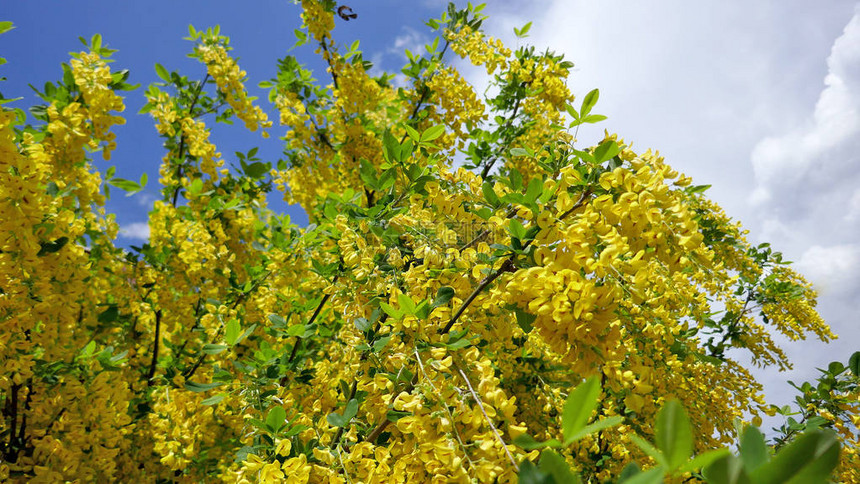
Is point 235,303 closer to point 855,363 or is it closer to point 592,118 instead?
point 592,118

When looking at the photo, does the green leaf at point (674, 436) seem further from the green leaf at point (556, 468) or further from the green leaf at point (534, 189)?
the green leaf at point (534, 189)

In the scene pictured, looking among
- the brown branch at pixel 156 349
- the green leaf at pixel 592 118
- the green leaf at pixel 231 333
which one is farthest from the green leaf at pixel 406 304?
the brown branch at pixel 156 349

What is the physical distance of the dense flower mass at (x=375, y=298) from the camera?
1228 millimetres

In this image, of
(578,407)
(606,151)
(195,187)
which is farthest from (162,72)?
(578,407)

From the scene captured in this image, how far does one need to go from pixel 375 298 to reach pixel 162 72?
3.98 meters

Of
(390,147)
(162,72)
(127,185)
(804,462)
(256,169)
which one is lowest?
(804,462)

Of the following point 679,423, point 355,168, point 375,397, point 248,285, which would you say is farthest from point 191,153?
point 679,423

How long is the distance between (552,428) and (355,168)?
301 cm

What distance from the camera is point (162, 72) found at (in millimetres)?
4309

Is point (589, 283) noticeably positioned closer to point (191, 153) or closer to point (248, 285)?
point (248, 285)

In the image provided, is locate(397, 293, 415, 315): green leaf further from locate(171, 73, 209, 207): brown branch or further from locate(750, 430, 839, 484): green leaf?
locate(171, 73, 209, 207): brown branch

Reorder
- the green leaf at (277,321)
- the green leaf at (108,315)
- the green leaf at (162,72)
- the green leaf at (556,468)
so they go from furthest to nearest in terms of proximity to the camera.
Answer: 1. the green leaf at (162,72)
2. the green leaf at (108,315)
3. the green leaf at (277,321)
4. the green leaf at (556,468)

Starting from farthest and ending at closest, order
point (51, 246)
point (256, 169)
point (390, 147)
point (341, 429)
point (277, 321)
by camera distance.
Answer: point (256, 169) < point (51, 246) < point (277, 321) < point (390, 147) < point (341, 429)


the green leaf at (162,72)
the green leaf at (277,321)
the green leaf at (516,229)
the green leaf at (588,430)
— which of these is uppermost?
the green leaf at (162,72)
